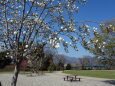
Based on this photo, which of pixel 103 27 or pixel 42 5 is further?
pixel 42 5

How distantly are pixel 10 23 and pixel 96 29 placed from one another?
2.03 metres

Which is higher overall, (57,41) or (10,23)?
(10,23)

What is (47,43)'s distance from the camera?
3982 mm

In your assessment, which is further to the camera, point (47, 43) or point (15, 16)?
point (15, 16)

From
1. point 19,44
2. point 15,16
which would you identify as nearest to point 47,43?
point 19,44

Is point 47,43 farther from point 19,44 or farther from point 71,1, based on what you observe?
point 71,1

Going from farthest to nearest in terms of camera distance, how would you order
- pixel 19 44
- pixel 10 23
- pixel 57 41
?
pixel 10 23 < pixel 19 44 < pixel 57 41

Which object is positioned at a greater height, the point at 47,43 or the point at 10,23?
the point at 10,23

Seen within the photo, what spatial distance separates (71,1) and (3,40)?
172cm

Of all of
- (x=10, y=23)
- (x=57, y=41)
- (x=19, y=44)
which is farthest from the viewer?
(x=10, y=23)

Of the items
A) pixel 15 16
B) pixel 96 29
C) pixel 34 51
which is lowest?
pixel 34 51

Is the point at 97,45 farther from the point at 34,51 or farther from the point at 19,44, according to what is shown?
the point at 19,44

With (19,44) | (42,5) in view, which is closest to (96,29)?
(42,5)

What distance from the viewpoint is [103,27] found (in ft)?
12.8
